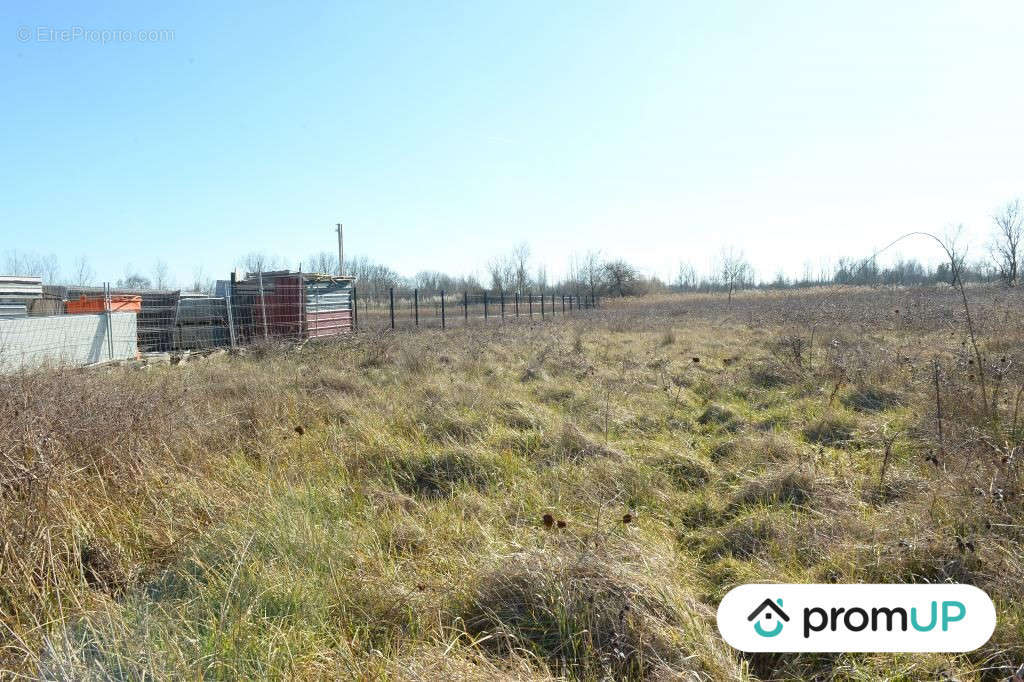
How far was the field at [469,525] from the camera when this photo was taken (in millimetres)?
1807

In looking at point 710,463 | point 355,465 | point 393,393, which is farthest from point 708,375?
point 355,465

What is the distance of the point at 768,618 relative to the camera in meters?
1.97

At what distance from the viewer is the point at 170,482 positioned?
3.14 meters

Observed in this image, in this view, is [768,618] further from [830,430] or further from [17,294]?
[17,294]

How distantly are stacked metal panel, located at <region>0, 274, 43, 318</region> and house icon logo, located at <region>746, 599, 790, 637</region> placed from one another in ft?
39.2

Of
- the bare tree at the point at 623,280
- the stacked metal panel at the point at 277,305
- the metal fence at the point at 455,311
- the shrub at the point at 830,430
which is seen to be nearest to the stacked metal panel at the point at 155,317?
the stacked metal panel at the point at 277,305

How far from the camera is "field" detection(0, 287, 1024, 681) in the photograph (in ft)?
5.93

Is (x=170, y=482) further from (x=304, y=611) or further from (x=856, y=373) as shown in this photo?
(x=856, y=373)

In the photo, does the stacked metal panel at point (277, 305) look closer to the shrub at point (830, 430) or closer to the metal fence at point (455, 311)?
the metal fence at point (455, 311)

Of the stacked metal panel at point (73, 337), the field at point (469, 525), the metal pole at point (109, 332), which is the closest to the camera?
the field at point (469, 525)

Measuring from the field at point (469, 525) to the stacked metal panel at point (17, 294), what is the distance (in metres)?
5.95

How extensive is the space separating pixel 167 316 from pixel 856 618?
12.8 m

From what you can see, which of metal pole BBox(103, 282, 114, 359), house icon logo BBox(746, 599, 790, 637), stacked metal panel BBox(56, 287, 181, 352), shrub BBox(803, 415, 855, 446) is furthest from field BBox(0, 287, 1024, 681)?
stacked metal panel BBox(56, 287, 181, 352)

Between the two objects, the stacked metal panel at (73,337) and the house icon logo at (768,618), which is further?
the stacked metal panel at (73,337)
